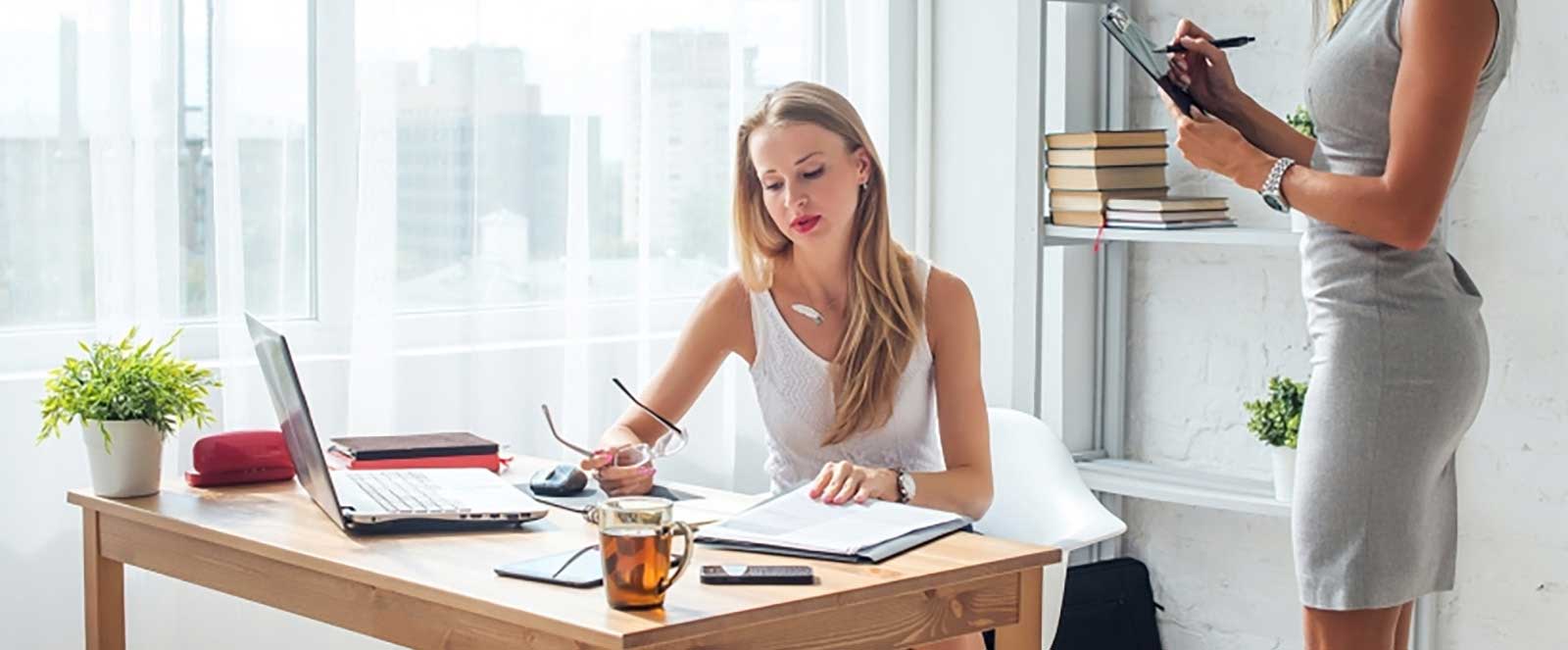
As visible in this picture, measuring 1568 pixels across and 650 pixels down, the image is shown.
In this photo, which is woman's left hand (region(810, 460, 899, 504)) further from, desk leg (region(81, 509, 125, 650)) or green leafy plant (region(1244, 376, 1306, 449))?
green leafy plant (region(1244, 376, 1306, 449))

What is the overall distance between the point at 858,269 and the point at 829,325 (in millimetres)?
93

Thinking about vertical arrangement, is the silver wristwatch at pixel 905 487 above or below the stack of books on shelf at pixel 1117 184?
below

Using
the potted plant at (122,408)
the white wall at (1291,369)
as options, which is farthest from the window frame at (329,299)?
the white wall at (1291,369)

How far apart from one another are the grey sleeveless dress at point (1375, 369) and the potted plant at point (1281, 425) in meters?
1.02

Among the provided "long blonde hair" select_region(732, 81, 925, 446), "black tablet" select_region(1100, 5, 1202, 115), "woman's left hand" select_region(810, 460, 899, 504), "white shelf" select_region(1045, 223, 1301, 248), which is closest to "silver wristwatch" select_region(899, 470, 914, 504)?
"woman's left hand" select_region(810, 460, 899, 504)

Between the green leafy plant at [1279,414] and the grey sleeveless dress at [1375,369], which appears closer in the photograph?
the grey sleeveless dress at [1375,369]

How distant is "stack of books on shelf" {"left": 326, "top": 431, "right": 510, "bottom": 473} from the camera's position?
2449 mm

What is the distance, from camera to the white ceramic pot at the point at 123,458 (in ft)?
7.73

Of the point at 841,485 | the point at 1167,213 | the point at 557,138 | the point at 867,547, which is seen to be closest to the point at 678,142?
the point at 557,138

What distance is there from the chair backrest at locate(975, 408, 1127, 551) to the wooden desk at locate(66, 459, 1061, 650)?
0.80 metres

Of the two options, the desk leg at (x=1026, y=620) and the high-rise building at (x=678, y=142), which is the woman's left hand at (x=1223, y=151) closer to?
the desk leg at (x=1026, y=620)

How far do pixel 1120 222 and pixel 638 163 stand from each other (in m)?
0.89

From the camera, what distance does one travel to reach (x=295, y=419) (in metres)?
2.16

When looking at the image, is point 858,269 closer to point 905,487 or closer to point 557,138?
point 905,487
